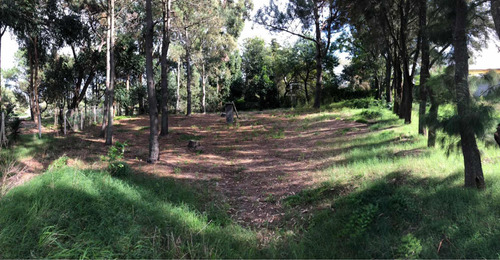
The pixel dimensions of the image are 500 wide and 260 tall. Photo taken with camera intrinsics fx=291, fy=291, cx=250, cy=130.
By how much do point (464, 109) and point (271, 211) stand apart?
11.4 ft

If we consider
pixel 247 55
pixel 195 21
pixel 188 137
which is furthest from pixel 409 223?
pixel 247 55

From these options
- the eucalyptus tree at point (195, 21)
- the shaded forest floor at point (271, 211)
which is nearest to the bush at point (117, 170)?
the shaded forest floor at point (271, 211)

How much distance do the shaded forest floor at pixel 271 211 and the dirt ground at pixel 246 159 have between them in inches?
2.6

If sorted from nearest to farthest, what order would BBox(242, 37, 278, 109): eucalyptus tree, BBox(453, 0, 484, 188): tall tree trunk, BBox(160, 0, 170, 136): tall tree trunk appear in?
1. BBox(453, 0, 484, 188): tall tree trunk
2. BBox(160, 0, 170, 136): tall tree trunk
3. BBox(242, 37, 278, 109): eucalyptus tree

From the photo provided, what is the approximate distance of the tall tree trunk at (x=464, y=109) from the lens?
169 inches

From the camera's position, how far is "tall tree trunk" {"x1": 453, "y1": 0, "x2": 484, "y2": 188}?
429 centimetres

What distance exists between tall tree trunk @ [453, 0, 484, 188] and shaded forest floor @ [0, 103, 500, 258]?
0.66 ft

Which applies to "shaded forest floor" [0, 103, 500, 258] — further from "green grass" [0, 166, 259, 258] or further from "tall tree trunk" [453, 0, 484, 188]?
"tall tree trunk" [453, 0, 484, 188]

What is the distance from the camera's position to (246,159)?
9648mm

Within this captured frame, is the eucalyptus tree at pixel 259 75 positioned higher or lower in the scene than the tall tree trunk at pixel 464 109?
higher

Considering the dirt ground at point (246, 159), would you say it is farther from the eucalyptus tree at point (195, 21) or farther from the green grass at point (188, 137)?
the eucalyptus tree at point (195, 21)

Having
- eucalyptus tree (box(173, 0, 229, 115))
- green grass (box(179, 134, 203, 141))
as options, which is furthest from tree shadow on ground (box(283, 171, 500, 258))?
eucalyptus tree (box(173, 0, 229, 115))

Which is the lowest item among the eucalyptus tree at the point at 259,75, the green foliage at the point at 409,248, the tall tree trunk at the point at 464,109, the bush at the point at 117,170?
the green foliage at the point at 409,248

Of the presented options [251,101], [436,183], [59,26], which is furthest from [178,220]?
[251,101]
